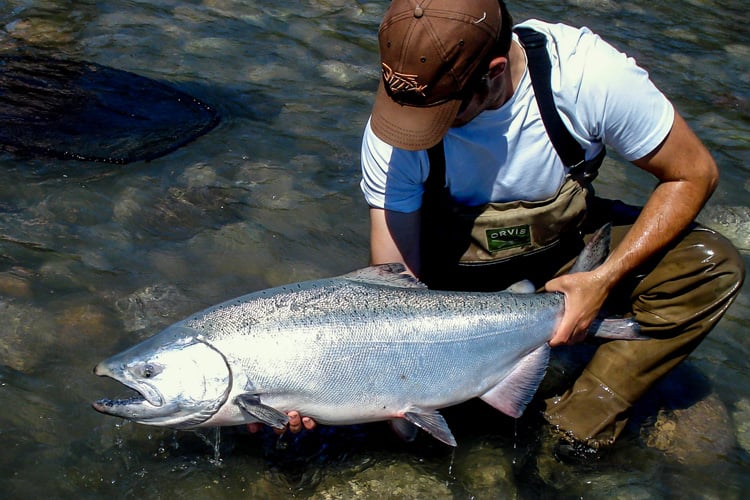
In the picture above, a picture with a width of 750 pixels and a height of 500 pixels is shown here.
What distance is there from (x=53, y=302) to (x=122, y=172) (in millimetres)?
1523

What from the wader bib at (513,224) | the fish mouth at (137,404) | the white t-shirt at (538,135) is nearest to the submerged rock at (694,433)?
the wader bib at (513,224)

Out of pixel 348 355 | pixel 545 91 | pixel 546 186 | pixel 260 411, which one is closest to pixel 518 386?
pixel 348 355

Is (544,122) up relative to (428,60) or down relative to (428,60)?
down

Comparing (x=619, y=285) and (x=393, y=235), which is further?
(x=619, y=285)

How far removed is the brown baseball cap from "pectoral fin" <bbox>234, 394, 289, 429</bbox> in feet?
3.93

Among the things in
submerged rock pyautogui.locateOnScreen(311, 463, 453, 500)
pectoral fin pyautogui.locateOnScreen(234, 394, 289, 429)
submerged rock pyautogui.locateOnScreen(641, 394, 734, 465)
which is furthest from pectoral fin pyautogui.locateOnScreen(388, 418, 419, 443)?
submerged rock pyautogui.locateOnScreen(641, 394, 734, 465)

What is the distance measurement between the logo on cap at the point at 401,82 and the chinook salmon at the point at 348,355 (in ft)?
2.84

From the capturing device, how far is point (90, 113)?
6.39 metres

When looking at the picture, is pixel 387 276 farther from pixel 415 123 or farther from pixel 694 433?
pixel 694 433

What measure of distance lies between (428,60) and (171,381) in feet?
5.30

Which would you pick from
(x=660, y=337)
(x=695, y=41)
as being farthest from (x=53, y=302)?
(x=695, y=41)

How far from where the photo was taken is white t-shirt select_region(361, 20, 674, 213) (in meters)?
3.47

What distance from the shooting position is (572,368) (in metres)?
4.55

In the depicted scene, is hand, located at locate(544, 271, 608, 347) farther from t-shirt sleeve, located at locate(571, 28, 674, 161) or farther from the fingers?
the fingers
